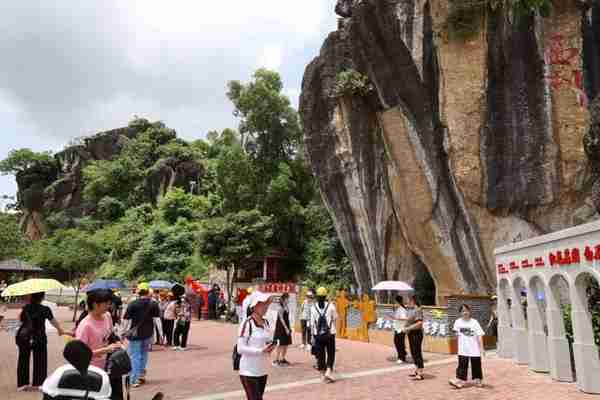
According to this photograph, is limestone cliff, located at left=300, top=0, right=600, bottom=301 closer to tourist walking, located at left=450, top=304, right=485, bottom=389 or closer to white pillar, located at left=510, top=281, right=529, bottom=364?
A: white pillar, located at left=510, top=281, right=529, bottom=364

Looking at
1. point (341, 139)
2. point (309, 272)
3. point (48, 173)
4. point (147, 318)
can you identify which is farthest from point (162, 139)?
point (147, 318)

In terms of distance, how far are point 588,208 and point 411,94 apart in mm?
6915

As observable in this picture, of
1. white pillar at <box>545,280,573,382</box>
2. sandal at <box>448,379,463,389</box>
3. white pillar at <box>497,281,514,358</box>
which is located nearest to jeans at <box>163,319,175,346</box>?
sandal at <box>448,379,463,389</box>

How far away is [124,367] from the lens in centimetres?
276

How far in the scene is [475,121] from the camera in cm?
1570

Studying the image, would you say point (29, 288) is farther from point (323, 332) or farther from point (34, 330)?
point (323, 332)

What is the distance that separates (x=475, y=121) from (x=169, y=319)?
1132 cm

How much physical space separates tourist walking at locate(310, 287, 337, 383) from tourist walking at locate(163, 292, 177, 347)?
4.92 meters

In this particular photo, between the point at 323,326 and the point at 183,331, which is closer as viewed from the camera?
the point at 323,326

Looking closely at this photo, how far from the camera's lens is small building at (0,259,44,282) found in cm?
2662

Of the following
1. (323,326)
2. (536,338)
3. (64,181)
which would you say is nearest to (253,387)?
(323,326)

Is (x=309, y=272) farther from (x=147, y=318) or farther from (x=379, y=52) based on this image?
(x=147, y=318)

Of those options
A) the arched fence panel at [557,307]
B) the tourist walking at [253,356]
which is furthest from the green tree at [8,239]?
the tourist walking at [253,356]

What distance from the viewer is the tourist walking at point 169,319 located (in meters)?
11.8
